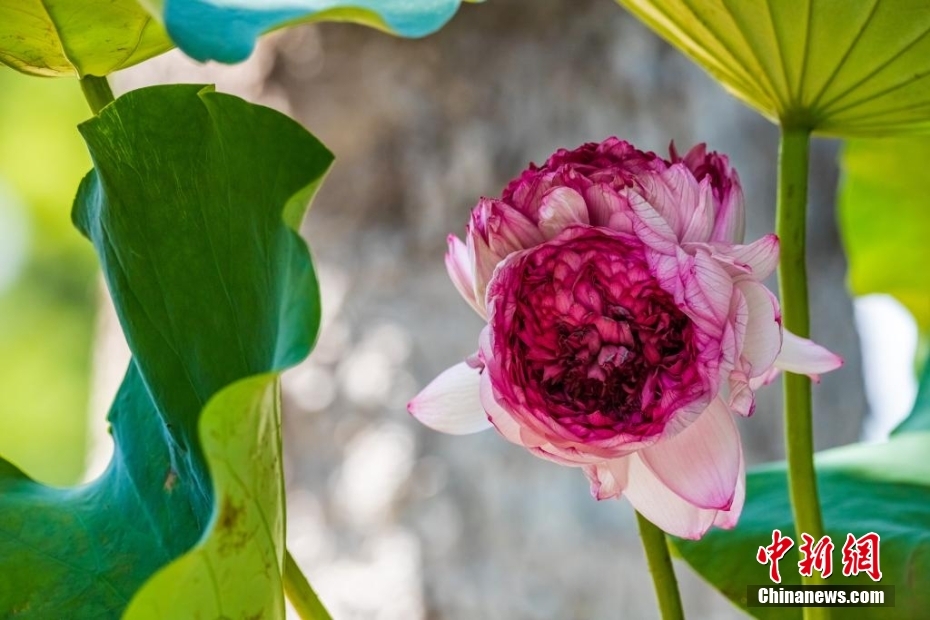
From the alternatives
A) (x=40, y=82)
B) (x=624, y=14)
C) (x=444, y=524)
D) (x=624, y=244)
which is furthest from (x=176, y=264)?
(x=40, y=82)

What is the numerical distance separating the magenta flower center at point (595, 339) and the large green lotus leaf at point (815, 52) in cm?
13

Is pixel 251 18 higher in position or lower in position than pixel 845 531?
higher

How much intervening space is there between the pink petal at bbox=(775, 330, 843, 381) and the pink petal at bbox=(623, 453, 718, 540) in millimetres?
54

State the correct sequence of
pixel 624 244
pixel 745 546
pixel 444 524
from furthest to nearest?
pixel 444 524
pixel 745 546
pixel 624 244

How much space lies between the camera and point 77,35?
1.21ft

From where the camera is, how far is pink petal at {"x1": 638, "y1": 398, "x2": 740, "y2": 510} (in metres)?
0.31

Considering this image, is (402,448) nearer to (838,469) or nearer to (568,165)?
(838,469)

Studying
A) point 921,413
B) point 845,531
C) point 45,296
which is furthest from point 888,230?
point 45,296

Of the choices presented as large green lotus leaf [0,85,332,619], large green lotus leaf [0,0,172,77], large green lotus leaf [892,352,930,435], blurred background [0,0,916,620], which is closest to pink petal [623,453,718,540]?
large green lotus leaf [0,85,332,619]

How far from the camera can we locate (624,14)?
4.50 feet

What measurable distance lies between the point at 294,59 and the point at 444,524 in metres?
0.63

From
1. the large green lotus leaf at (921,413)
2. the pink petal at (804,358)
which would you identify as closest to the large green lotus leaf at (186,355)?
the pink petal at (804,358)

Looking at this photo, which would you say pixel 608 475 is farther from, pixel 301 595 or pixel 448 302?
pixel 448 302

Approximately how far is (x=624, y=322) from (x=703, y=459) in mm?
47
